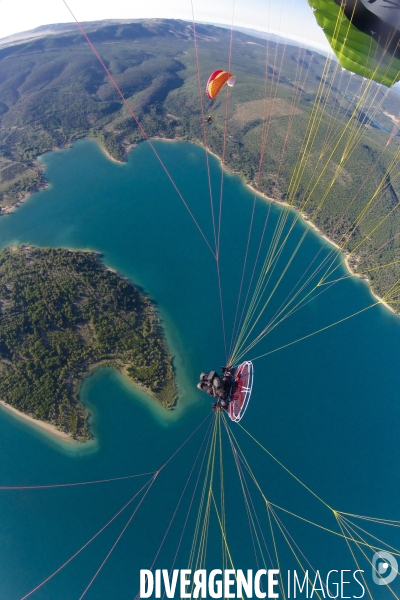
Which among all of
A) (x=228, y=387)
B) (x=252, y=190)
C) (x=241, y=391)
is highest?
(x=252, y=190)

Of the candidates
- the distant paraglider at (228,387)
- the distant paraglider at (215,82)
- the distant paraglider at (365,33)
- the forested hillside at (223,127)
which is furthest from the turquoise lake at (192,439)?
the distant paraglider at (365,33)

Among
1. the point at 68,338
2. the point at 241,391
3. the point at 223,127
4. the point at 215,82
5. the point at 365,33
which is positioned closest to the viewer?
the point at 241,391

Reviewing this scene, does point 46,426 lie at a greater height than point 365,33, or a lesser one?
lesser

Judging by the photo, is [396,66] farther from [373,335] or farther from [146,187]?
[146,187]

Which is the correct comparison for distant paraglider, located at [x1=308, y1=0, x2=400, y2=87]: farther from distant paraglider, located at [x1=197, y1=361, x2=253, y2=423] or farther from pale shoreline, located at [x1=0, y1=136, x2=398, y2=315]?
pale shoreline, located at [x1=0, y1=136, x2=398, y2=315]

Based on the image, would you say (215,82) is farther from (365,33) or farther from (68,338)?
(68,338)

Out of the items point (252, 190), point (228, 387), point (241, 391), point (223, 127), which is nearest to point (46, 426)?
point (228, 387)

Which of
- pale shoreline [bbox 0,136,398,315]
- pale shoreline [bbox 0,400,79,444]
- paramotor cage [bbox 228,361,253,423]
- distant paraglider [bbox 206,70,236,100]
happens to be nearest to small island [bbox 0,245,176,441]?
pale shoreline [bbox 0,400,79,444]

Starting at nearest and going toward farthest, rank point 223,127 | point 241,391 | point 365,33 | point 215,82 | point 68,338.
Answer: point 241,391 < point 365,33 < point 215,82 < point 68,338 < point 223,127

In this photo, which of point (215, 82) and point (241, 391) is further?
point (215, 82)
